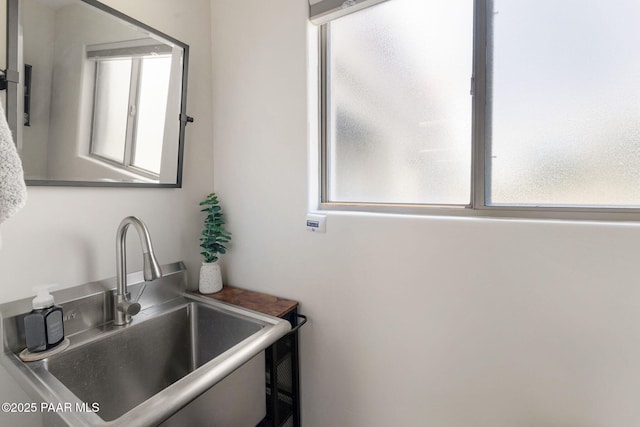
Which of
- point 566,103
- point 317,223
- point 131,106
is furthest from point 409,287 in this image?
point 131,106

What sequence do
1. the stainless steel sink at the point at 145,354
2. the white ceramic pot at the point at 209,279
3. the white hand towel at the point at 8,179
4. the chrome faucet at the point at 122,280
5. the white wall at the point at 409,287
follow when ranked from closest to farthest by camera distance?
the white hand towel at the point at 8,179, the stainless steel sink at the point at 145,354, the white wall at the point at 409,287, the chrome faucet at the point at 122,280, the white ceramic pot at the point at 209,279

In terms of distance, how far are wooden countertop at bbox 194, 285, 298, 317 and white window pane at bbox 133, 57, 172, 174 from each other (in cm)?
60

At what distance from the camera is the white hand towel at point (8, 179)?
0.48 m

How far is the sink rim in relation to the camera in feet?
1.80

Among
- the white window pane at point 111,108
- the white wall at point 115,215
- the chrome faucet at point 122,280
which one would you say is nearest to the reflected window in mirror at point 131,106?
the white window pane at point 111,108

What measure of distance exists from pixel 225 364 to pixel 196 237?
2.40 ft

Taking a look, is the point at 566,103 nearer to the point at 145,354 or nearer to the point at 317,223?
the point at 317,223

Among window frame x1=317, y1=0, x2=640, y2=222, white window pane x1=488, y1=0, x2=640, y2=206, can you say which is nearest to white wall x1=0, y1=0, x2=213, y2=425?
window frame x1=317, y1=0, x2=640, y2=222

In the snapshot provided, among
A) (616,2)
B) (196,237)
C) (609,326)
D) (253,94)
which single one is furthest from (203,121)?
(609,326)

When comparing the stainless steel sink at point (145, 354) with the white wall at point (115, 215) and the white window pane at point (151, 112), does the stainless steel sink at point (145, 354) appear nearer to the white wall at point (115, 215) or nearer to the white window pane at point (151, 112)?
the white wall at point (115, 215)

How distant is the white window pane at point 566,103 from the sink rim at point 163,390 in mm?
891

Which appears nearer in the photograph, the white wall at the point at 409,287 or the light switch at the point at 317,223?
the white wall at the point at 409,287

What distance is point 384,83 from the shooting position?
108cm

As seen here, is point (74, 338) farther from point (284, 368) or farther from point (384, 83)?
point (384, 83)
